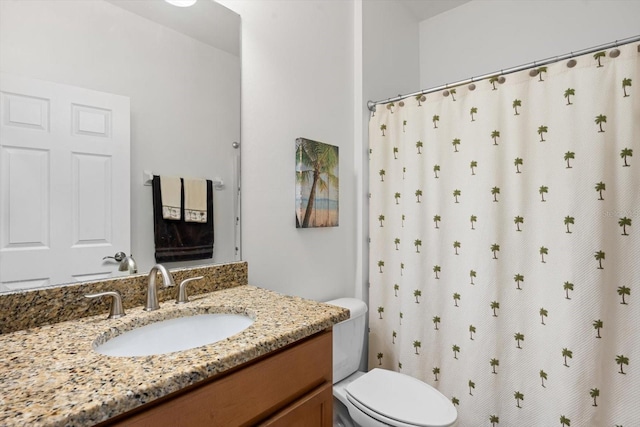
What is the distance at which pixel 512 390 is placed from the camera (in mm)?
1461

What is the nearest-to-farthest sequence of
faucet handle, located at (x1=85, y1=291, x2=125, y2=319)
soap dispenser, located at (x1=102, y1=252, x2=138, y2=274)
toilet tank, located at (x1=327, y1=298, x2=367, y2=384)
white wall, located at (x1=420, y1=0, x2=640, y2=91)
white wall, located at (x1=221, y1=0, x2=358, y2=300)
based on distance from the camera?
1. faucet handle, located at (x1=85, y1=291, x2=125, y2=319)
2. soap dispenser, located at (x1=102, y1=252, x2=138, y2=274)
3. white wall, located at (x1=221, y1=0, x2=358, y2=300)
4. toilet tank, located at (x1=327, y1=298, x2=367, y2=384)
5. white wall, located at (x1=420, y1=0, x2=640, y2=91)

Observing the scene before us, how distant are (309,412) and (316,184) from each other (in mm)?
1043

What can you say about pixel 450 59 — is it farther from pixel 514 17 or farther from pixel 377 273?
pixel 377 273

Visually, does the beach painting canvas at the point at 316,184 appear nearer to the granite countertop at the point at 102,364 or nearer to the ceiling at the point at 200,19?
the ceiling at the point at 200,19

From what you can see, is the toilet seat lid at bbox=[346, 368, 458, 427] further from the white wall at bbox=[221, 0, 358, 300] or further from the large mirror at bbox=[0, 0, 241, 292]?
the large mirror at bbox=[0, 0, 241, 292]

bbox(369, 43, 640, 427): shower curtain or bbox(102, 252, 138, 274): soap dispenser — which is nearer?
bbox(102, 252, 138, 274): soap dispenser

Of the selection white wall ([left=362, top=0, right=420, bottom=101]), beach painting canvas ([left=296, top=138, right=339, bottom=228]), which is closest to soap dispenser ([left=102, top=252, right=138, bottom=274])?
beach painting canvas ([left=296, top=138, right=339, bottom=228])

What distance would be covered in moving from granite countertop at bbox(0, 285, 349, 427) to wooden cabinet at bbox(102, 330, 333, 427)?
4 centimetres

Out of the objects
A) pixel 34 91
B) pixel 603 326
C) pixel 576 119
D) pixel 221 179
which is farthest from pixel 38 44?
pixel 603 326

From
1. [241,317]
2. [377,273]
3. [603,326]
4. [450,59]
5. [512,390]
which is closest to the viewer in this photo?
[241,317]

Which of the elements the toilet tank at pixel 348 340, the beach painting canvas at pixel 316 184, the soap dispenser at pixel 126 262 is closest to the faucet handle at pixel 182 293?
the soap dispenser at pixel 126 262

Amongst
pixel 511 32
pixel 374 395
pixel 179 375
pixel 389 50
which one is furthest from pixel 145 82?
pixel 511 32

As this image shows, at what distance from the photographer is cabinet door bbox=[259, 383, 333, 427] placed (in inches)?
31.3

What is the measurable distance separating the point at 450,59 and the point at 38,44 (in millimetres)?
2409
